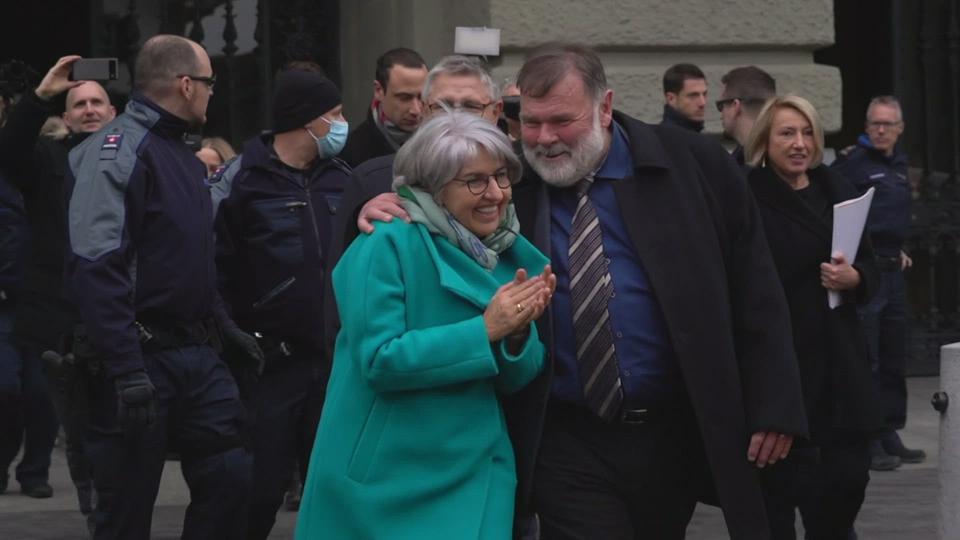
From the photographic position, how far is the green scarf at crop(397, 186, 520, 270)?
14.5 feet

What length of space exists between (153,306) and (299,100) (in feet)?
3.78

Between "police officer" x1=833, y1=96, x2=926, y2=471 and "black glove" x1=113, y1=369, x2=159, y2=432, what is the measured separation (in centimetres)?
440

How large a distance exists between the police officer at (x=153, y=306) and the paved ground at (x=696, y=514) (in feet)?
5.51

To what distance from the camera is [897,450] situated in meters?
9.41

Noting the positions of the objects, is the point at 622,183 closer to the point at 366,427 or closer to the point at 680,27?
the point at 366,427

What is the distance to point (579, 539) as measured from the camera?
468 centimetres

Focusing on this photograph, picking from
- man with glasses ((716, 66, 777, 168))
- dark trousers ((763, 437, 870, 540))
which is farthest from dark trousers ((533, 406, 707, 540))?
man with glasses ((716, 66, 777, 168))

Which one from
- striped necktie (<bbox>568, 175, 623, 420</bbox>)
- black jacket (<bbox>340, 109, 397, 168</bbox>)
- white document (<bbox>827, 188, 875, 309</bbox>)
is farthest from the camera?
black jacket (<bbox>340, 109, 397, 168</bbox>)

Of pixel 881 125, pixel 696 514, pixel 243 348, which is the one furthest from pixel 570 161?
pixel 881 125

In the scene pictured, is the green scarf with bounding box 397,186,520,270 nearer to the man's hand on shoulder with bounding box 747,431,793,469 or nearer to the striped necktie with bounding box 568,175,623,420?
the striped necktie with bounding box 568,175,623,420

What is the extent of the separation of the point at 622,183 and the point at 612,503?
0.72 meters

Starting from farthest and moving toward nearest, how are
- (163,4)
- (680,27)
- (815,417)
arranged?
(163,4), (680,27), (815,417)

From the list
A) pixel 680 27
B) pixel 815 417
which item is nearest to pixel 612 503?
pixel 815 417

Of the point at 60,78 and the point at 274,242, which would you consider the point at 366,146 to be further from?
the point at 60,78
